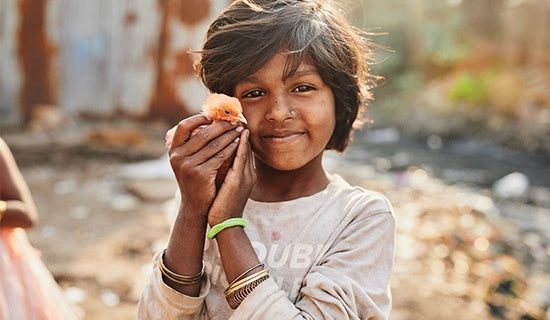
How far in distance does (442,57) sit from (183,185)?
15246mm

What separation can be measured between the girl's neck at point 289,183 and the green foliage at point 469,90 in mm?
11461

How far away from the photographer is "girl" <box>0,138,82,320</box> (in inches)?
76.5

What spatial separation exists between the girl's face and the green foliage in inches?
454

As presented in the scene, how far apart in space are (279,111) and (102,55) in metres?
5.77

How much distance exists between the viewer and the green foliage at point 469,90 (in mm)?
12078

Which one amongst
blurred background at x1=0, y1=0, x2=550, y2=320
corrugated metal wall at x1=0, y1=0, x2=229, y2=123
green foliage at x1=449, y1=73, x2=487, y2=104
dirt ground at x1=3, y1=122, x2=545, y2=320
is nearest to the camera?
dirt ground at x1=3, y1=122, x2=545, y2=320

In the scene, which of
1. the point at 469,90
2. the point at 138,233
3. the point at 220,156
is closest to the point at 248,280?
the point at 220,156

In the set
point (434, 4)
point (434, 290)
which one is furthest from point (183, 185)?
point (434, 4)

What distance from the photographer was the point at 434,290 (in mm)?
3486

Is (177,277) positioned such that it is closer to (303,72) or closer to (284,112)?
(284,112)

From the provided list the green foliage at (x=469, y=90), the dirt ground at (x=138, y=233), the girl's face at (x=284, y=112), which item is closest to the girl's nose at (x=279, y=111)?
the girl's face at (x=284, y=112)

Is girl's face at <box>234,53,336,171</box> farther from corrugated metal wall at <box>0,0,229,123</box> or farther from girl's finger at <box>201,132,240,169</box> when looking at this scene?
corrugated metal wall at <box>0,0,229,123</box>

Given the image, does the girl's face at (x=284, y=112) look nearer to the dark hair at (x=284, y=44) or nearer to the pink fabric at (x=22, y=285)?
the dark hair at (x=284, y=44)

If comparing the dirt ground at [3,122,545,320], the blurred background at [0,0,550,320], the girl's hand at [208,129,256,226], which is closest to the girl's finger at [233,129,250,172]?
the girl's hand at [208,129,256,226]
